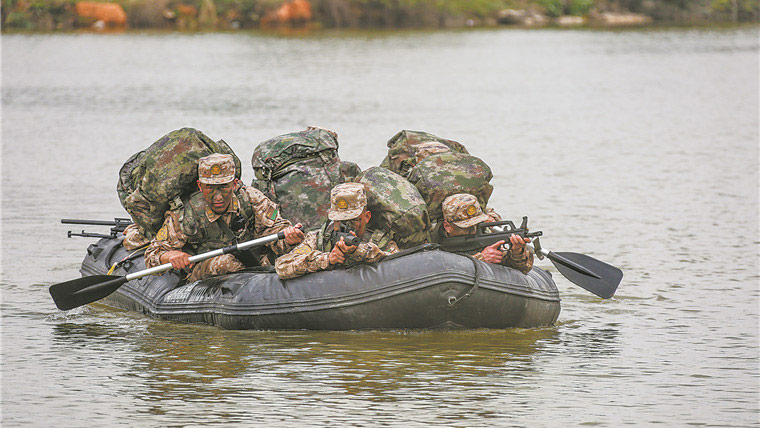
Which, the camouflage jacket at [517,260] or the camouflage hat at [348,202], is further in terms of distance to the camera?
the camouflage jacket at [517,260]

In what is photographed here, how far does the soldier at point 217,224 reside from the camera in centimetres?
1114

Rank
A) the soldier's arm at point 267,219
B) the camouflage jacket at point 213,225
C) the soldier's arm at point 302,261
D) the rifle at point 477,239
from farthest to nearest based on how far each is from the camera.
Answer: the soldier's arm at point 267,219
the camouflage jacket at point 213,225
the rifle at point 477,239
the soldier's arm at point 302,261

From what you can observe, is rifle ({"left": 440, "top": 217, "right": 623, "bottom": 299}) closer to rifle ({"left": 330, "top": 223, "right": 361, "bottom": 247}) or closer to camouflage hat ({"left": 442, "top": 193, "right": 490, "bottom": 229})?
camouflage hat ({"left": 442, "top": 193, "right": 490, "bottom": 229})

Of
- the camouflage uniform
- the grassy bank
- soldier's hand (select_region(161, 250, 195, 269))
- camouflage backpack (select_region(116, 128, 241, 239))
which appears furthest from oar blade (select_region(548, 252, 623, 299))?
the grassy bank

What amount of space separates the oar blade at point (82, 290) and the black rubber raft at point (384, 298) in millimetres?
573

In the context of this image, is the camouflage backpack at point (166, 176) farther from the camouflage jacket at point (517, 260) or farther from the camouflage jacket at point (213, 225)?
the camouflage jacket at point (517, 260)

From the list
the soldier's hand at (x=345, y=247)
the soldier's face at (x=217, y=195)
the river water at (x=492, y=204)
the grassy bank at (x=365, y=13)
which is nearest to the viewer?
the river water at (x=492, y=204)

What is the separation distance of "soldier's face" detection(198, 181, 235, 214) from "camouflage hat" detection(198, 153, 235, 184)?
0.06 meters

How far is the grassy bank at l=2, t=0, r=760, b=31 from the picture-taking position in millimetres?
67562

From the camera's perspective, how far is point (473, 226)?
447 inches

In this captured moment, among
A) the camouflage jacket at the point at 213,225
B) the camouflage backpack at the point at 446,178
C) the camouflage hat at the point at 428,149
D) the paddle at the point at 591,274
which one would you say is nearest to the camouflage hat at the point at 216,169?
the camouflage jacket at the point at 213,225

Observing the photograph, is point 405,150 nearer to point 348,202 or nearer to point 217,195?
point 348,202

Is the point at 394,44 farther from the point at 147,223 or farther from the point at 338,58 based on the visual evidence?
the point at 147,223

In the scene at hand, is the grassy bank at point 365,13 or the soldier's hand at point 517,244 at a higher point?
the grassy bank at point 365,13
